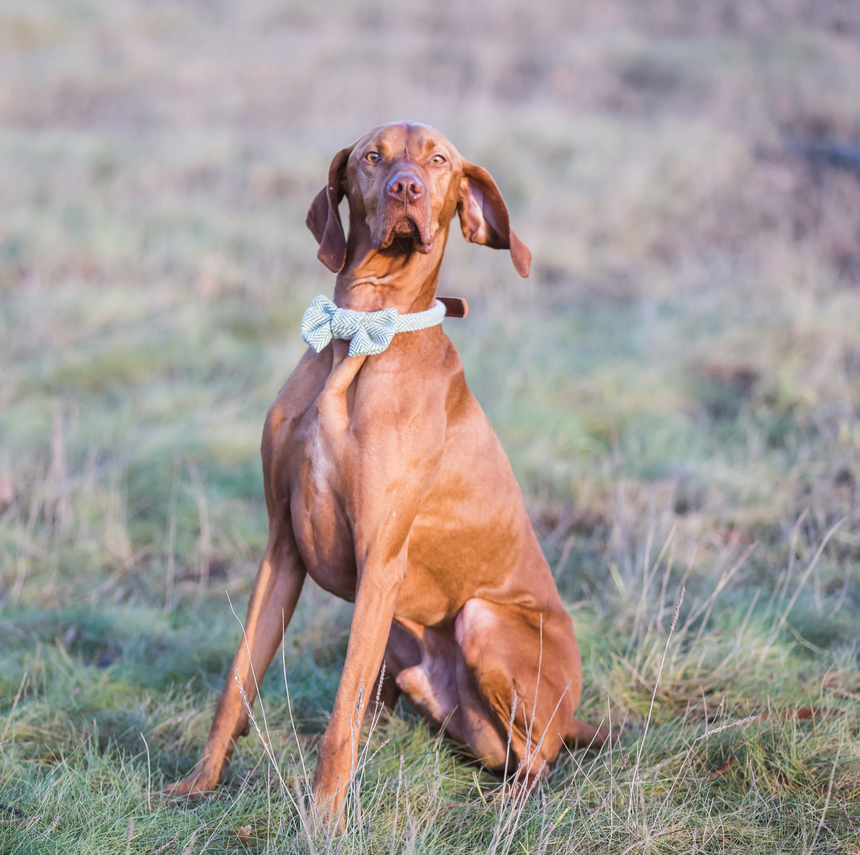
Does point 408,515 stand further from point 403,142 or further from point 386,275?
point 403,142

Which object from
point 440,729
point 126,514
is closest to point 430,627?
point 440,729

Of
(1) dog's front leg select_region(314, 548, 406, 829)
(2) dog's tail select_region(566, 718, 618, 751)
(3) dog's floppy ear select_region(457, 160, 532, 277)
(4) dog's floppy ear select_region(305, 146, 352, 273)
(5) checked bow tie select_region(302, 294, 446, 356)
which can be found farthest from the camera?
(2) dog's tail select_region(566, 718, 618, 751)

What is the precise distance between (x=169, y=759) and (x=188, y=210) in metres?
7.02

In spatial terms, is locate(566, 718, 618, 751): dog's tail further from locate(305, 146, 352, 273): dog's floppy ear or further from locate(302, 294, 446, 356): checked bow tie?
locate(305, 146, 352, 273): dog's floppy ear

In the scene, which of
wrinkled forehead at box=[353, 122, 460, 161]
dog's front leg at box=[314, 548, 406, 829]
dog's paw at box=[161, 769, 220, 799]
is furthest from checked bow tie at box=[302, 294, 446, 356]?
dog's paw at box=[161, 769, 220, 799]

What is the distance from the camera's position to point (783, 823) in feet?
7.77

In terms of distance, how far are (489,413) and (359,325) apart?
3033 mm

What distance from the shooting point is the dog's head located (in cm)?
231

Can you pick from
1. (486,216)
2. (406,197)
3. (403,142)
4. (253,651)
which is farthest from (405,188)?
(253,651)

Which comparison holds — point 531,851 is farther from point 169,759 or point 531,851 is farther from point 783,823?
point 169,759

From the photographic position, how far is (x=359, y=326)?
2.39m

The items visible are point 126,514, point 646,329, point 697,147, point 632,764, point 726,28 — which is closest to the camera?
point 632,764

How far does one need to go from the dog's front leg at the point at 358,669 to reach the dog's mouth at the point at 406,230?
83cm

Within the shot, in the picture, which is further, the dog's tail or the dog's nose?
the dog's tail
